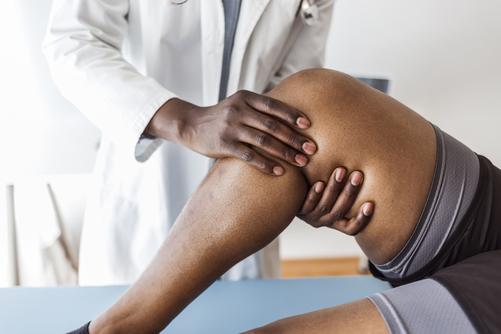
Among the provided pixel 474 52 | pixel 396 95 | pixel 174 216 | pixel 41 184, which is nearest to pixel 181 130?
pixel 174 216

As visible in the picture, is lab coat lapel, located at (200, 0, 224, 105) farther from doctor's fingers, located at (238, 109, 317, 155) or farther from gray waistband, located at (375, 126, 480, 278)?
gray waistband, located at (375, 126, 480, 278)

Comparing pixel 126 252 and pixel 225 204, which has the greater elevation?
pixel 225 204

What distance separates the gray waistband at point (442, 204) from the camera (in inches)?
23.1

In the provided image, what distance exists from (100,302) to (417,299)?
0.55 meters

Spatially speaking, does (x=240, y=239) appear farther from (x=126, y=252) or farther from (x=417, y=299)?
(x=126, y=252)

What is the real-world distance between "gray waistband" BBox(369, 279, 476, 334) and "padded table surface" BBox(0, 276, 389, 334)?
0.32 meters

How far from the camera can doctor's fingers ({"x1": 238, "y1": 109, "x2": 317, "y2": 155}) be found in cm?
58

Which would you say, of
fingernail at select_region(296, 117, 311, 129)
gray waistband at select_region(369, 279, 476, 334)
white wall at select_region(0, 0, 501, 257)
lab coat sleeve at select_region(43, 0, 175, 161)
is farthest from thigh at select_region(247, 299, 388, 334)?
white wall at select_region(0, 0, 501, 257)

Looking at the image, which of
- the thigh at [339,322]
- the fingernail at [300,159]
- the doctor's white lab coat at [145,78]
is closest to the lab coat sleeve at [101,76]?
the doctor's white lab coat at [145,78]

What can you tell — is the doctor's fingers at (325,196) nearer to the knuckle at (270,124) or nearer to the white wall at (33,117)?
the knuckle at (270,124)

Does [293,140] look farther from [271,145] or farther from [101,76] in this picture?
[101,76]

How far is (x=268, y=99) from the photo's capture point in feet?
1.97

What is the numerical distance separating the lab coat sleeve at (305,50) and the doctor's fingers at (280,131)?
1.32ft

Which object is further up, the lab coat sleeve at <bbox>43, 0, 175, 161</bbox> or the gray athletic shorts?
the lab coat sleeve at <bbox>43, 0, 175, 161</bbox>
